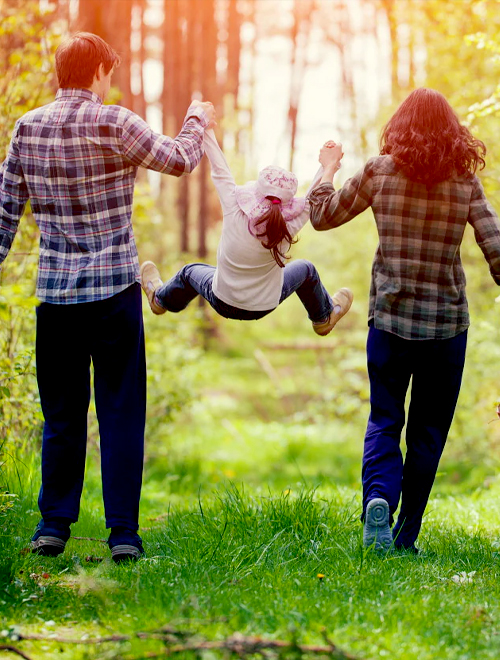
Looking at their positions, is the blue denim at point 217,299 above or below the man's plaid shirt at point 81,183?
below

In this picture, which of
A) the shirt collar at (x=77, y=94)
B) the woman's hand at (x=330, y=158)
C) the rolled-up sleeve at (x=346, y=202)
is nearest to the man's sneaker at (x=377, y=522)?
the rolled-up sleeve at (x=346, y=202)

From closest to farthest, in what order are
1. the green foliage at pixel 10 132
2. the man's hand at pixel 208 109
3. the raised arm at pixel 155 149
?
the raised arm at pixel 155 149, the man's hand at pixel 208 109, the green foliage at pixel 10 132

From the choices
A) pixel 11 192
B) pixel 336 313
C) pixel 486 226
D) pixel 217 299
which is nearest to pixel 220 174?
pixel 217 299

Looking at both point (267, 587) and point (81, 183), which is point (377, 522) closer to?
point (267, 587)

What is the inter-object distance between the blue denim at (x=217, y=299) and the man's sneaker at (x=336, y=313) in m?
0.03

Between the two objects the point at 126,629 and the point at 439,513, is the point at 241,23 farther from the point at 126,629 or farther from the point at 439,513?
the point at 126,629

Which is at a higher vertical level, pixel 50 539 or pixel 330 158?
pixel 330 158

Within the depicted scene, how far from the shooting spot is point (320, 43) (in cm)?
2730

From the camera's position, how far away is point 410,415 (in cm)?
386

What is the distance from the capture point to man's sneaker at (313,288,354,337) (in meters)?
4.46

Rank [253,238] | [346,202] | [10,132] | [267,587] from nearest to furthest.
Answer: [267,587]
[346,202]
[253,238]
[10,132]

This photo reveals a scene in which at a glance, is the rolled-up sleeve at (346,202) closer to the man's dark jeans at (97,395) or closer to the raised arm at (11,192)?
the man's dark jeans at (97,395)

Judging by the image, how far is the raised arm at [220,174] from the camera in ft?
12.7

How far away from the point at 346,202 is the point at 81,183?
1.20 m
